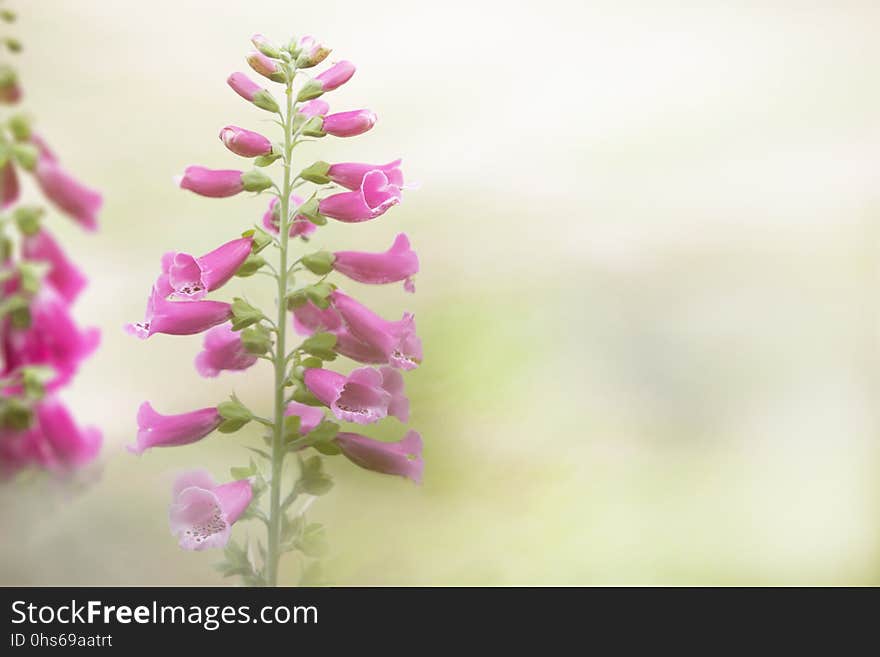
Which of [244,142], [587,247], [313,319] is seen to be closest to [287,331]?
[313,319]

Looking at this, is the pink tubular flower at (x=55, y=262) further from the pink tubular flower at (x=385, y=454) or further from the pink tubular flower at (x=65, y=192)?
the pink tubular flower at (x=385, y=454)

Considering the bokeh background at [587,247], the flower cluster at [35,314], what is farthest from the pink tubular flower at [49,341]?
the bokeh background at [587,247]

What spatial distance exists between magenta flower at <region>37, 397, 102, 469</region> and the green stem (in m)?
0.43

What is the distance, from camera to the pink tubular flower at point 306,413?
0.53 m

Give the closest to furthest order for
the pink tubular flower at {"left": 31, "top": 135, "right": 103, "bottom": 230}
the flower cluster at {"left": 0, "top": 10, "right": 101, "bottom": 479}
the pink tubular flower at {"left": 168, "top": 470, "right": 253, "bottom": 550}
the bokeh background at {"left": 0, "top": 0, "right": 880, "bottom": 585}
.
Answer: the pink tubular flower at {"left": 168, "top": 470, "right": 253, "bottom": 550}, the flower cluster at {"left": 0, "top": 10, "right": 101, "bottom": 479}, the pink tubular flower at {"left": 31, "top": 135, "right": 103, "bottom": 230}, the bokeh background at {"left": 0, "top": 0, "right": 880, "bottom": 585}

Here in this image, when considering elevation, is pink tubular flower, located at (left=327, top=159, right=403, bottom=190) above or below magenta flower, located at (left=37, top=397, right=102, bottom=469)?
above

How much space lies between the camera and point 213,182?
0.54 meters

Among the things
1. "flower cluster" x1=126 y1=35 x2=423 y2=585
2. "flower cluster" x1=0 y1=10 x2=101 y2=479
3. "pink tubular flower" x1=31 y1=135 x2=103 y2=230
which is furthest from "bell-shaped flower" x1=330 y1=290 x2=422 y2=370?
"pink tubular flower" x1=31 y1=135 x2=103 y2=230

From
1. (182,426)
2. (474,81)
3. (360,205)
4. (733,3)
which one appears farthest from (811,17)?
(182,426)

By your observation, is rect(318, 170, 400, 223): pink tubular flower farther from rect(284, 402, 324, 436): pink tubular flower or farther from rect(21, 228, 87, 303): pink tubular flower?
rect(21, 228, 87, 303): pink tubular flower

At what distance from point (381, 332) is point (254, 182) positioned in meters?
0.12

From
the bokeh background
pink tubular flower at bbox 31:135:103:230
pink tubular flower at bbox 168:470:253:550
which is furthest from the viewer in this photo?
the bokeh background

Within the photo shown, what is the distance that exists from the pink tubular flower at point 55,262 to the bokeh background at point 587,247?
224 millimetres

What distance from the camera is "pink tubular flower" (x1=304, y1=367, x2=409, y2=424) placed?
1.60 feet
